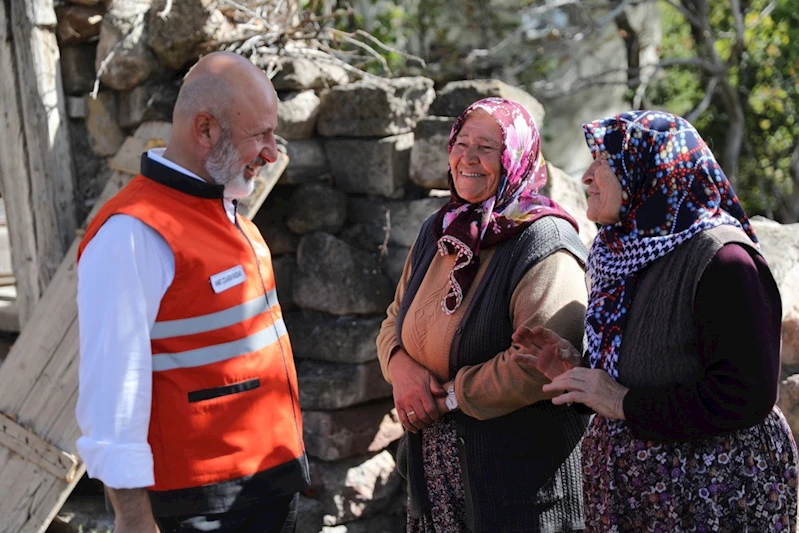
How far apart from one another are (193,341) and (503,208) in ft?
3.37

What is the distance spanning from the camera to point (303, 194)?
401 centimetres

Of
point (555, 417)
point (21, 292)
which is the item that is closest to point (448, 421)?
point (555, 417)

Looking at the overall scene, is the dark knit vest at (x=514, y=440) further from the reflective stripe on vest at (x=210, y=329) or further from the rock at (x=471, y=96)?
the rock at (x=471, y=96)

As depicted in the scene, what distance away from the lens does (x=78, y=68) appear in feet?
13.2

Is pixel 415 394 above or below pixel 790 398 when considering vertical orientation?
above

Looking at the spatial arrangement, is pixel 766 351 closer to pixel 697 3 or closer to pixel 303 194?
pixel 303 194

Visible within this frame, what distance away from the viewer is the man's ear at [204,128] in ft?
7.47

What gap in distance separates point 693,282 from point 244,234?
1187mm

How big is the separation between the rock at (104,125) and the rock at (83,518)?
163 cm

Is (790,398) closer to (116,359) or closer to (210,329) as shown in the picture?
(210,329)

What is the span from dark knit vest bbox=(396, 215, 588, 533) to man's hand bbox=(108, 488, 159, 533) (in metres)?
0.95

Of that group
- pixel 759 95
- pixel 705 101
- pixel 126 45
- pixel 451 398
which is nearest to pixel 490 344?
pixel 451 398

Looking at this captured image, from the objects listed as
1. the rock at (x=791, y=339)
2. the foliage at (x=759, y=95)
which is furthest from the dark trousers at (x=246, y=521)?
the foliage at (x=759, y=95)

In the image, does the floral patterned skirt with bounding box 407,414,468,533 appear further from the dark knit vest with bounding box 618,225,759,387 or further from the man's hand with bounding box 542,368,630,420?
the dark knit vest with bounding box 618,225,759,387
